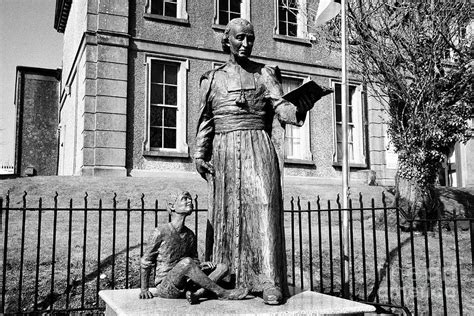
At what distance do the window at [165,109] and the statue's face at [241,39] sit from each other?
12.2 metres

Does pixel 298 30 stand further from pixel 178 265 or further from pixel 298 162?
pixel 178 265

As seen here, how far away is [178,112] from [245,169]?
1277cm

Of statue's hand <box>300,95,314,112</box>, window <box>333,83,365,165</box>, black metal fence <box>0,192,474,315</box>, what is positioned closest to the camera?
statue's hand <box>300,95,314,112</box>

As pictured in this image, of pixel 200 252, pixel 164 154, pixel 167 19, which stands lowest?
pixel 200 252

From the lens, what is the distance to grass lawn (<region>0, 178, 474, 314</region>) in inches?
275

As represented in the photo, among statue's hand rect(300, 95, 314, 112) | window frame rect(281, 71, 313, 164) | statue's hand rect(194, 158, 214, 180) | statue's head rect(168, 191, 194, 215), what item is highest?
window frame rect(281, 71, 313, 164)

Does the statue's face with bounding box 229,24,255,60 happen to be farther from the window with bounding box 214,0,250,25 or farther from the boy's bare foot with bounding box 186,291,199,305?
the window with bounding box 214,0,250,25

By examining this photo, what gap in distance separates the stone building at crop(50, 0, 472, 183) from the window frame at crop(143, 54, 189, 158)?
0.03 metres

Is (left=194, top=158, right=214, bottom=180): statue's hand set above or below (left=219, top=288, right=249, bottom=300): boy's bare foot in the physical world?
above

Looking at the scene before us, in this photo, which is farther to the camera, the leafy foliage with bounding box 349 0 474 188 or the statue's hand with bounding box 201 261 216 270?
the leafy foliage with bounding box 349 0 474 188

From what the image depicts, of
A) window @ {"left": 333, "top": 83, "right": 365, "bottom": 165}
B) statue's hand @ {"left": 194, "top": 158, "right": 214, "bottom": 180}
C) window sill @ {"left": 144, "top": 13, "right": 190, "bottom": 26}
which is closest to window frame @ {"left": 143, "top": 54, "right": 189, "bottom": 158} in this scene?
window sill @ {"left": 144, "top": 13, "right": 190, "bottom": 26}

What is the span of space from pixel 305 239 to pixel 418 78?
4.82 m

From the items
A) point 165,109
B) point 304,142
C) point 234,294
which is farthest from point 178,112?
point 234,294

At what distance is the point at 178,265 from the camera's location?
13.6 ft
